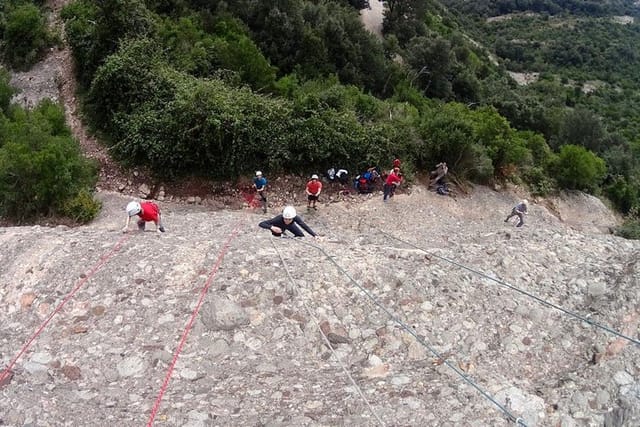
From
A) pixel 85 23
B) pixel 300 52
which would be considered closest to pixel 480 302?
pixel 85 23

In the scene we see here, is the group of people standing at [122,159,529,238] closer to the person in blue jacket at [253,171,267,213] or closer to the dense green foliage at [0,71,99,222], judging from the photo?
the person in blue jacket at [253,171,267,213]

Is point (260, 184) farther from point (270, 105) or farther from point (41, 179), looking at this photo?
point (41, 179)

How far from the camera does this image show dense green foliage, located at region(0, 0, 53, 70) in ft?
77.5

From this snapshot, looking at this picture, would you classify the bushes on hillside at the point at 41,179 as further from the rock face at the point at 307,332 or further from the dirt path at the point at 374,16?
the dirt path at the point at 374,16

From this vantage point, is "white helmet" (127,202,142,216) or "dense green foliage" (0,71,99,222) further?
"dense green foliage" (0,71,99,222)

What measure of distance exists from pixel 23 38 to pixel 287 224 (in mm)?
20182

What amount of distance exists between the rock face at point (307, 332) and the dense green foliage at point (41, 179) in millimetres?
4846

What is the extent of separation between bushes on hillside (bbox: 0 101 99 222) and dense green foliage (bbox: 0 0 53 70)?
8.46 meters

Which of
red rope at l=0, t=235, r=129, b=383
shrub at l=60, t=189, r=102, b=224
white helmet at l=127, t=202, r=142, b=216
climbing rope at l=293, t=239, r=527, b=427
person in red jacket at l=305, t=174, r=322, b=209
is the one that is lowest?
person in red jacket at l=305, t=174, r=322, b=209

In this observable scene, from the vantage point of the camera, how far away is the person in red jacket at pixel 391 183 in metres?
18.7

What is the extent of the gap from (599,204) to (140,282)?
79.8ft

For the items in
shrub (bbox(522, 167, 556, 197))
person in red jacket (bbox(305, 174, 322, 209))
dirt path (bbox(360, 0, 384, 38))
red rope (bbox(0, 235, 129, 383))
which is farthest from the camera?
dirt path (bbox(360, 0, 384, 38))

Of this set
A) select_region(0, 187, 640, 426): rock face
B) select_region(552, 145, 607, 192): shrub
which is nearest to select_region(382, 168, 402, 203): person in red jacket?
select_region(0, 187, 640, 426): rock face

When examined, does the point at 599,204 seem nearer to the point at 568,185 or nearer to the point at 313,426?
A: the point at 568,185
